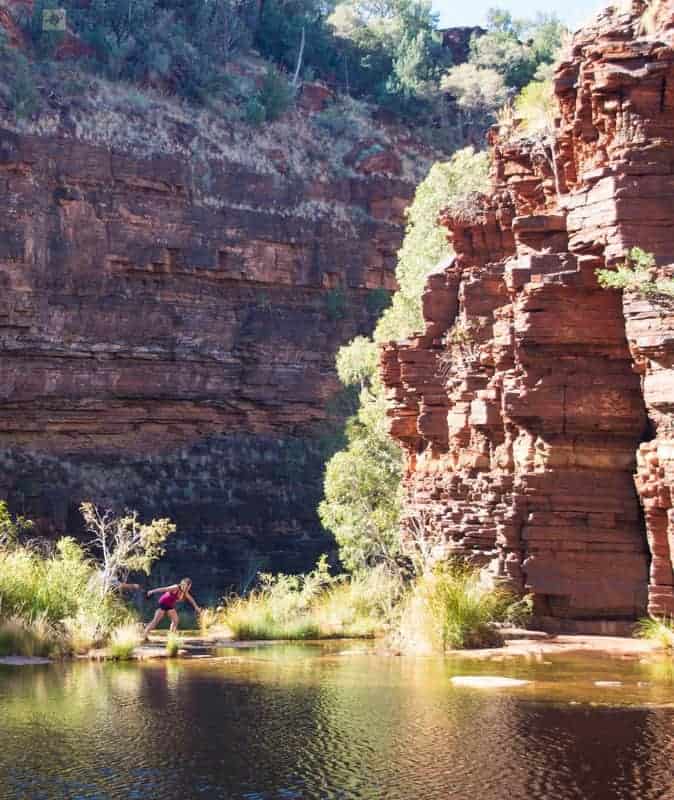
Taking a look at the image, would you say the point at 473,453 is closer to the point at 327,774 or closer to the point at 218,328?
the point at 327,774

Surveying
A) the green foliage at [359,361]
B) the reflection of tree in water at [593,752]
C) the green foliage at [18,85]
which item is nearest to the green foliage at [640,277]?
the reflection of tree in water at [593,752]

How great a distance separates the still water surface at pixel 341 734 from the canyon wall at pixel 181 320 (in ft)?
84.3

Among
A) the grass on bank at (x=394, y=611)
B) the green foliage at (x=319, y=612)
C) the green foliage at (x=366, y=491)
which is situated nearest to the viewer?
the grass on bank at (x=394, y=611)

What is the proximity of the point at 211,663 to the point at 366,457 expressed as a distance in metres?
12.6

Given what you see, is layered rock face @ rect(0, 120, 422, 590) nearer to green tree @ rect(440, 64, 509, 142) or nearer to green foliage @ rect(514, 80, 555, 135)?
green tree @ rect(440, 64, 509, 142)

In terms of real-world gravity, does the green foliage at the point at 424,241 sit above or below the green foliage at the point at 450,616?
above

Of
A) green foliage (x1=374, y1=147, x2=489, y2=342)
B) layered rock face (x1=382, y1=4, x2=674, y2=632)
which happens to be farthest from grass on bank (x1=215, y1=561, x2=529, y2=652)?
green foliage (x1=374, y1=147, x2=489, y2=342)

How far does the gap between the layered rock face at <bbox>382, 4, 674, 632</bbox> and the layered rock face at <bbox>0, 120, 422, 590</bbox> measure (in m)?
21.0

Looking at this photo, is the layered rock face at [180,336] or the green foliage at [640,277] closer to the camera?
the green foliage at [640,277]

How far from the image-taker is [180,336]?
42.2m

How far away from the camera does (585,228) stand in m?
17.5

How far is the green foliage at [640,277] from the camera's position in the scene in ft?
52.0

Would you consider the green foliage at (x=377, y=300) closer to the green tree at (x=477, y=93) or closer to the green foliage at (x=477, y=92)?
the green foliage at (x=477, y=92)

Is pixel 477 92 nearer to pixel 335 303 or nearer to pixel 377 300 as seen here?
pixel 377 300
